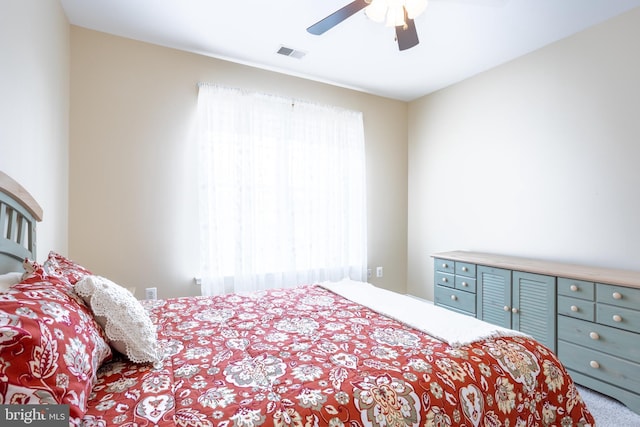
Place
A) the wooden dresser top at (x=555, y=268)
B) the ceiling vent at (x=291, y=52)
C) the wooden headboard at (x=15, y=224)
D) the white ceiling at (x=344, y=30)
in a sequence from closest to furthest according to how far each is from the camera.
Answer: the wooden headboard at (x=15, y=224), the wooden dresser top at (x=555, y=268), the white ceiling at (x=344, y=30), the ceiling vent at (x=291, y=52)

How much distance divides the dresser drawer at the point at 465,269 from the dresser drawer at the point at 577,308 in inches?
27.5

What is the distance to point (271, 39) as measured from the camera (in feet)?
8.84

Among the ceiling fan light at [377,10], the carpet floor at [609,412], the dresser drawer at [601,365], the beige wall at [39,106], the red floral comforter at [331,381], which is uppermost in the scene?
the ceiling fan light at [377,10]

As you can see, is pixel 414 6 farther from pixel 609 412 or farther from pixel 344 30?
pixel 609 412

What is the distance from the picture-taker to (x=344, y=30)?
2537 millimetres

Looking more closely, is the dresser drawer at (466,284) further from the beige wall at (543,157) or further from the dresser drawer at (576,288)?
the dresser drawer at (576,288)

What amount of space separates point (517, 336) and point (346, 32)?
246 cm

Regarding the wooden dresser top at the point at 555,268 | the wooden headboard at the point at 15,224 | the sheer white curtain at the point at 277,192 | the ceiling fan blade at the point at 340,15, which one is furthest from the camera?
the sheer white curtain at the point at 277,192

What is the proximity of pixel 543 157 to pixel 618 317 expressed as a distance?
1.46 m

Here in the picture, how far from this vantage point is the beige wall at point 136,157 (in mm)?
2545

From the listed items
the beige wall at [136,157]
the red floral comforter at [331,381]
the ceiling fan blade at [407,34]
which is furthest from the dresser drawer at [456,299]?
the beige wall at [136,157]

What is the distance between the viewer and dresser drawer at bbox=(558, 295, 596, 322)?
81.7 inches

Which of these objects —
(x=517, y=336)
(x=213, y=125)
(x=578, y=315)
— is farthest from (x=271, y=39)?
(x=578, y=315)

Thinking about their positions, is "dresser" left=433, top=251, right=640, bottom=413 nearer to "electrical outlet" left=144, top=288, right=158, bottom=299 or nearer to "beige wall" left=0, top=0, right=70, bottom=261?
"electrical outlet" left=144, top=288, right=158, bottom=299
